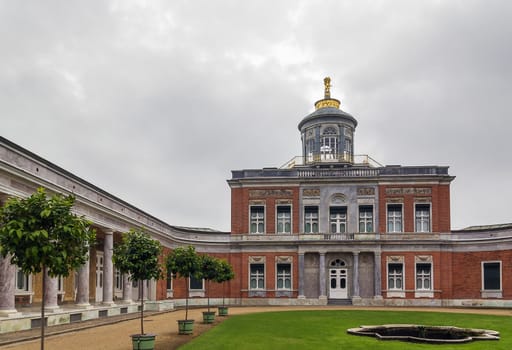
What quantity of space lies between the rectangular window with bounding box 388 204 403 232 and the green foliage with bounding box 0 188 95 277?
35721mm

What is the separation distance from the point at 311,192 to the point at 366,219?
5.02 m

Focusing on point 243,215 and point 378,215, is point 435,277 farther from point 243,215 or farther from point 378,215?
point 243,215

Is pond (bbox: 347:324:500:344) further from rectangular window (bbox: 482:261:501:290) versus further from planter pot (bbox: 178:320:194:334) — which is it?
rectangular window (bbox: 482:261:501:290)

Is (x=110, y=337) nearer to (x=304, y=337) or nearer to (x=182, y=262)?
(x=182, y=262)

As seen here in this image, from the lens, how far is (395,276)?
42.5 metres

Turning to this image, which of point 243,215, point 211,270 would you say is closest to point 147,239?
point 211,270

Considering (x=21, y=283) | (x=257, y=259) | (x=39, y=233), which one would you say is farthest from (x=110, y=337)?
(x=257, y=259)

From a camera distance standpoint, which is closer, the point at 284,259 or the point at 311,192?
the point at 284,259

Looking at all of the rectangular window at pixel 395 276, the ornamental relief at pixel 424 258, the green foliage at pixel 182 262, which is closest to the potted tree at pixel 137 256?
the green foliage at pixel 182 262

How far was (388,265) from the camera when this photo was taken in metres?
42.5

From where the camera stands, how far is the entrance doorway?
43062 mm

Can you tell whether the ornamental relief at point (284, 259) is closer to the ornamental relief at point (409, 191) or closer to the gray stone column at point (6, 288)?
the ornamental relief at point (409, 191)

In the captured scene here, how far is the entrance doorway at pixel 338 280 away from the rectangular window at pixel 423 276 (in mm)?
5709

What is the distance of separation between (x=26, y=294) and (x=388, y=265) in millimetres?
27713
